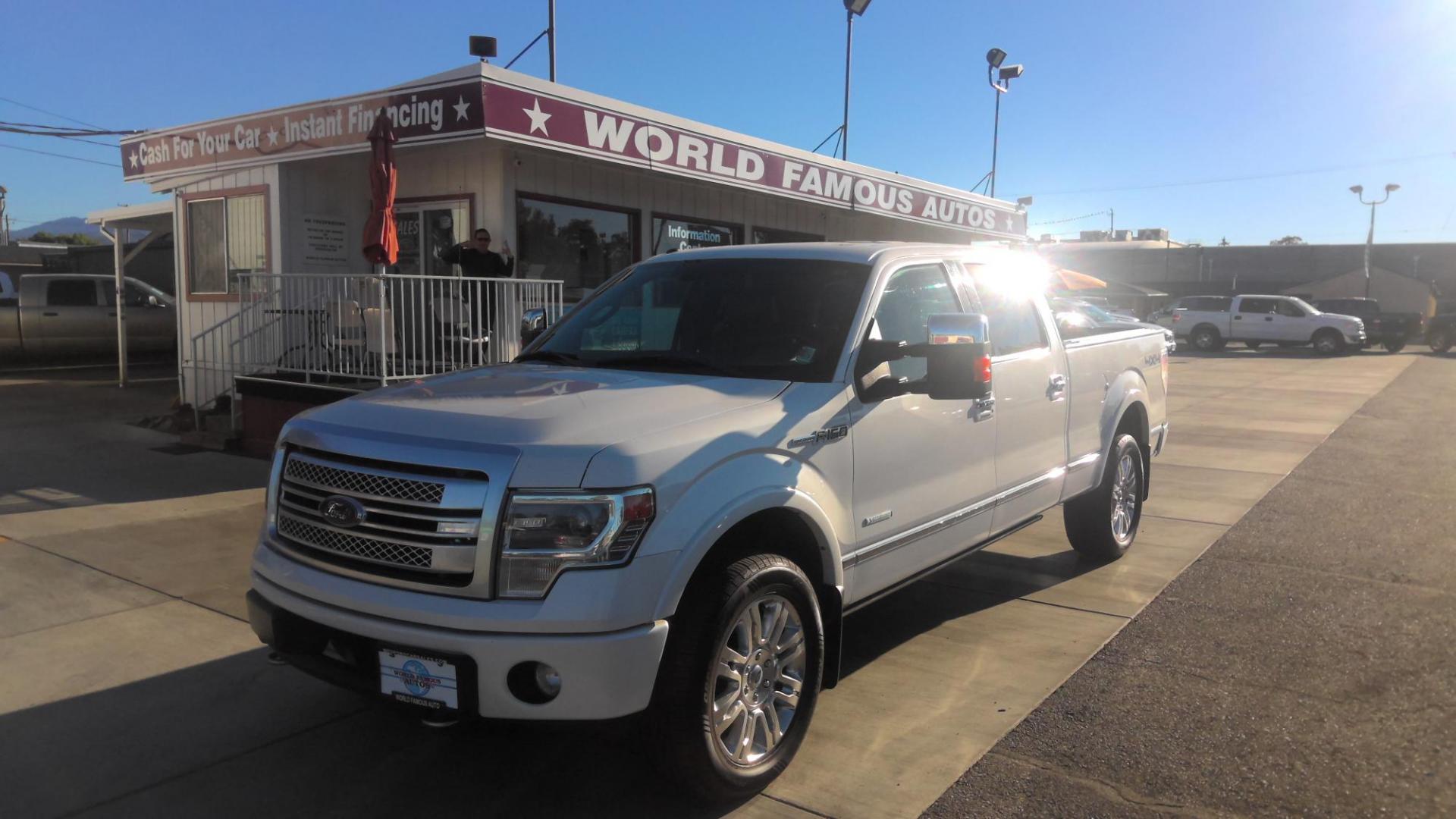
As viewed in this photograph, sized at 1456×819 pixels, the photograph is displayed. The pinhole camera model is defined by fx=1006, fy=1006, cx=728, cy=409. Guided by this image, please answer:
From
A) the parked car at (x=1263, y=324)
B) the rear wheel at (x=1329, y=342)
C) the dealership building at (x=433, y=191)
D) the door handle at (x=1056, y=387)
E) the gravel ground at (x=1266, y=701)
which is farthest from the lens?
the parked car at (x=1263, y=324)

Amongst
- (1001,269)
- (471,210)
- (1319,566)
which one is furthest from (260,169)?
(1319,566)

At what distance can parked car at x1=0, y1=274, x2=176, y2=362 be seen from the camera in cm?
1716

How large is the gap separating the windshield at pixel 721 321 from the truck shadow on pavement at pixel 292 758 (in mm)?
1486

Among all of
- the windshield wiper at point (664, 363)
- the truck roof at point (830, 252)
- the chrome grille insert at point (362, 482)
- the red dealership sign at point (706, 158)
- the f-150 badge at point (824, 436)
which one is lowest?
the chrome grille insert at point (362, 482)

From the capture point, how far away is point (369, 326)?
927 cm

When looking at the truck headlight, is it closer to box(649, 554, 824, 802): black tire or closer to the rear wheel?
box(649, 554, 824, 802): black tire

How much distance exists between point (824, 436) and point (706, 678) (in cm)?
101

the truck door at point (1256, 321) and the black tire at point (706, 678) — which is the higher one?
the truck door at point (1256, 321)

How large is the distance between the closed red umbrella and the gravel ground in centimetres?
740

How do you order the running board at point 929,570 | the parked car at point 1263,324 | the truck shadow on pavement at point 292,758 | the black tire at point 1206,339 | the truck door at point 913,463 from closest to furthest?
the truck shadow on pavement at point 292,758 < the truck door at point 913,463 < the running board at point 929,570 < the parked car at point 1263,324 < the black tire at point 1206,339

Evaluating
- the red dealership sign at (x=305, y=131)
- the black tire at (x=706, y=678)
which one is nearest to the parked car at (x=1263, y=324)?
the red dealership sign at (x=305, y=131)

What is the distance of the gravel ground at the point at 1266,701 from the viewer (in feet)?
11.1

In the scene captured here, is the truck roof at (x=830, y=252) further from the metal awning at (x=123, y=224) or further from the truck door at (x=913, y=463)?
the metal awning at (x=123, y=224)

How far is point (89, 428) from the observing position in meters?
11.3
